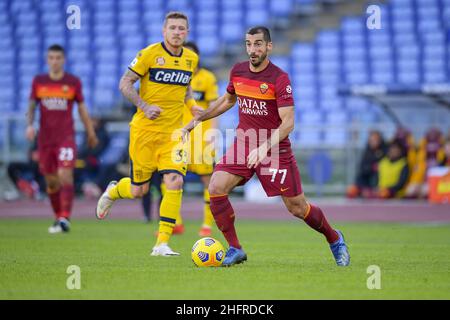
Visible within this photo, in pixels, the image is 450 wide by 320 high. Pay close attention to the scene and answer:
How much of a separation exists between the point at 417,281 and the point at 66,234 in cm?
659

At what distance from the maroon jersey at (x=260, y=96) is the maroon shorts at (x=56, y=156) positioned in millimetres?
5429

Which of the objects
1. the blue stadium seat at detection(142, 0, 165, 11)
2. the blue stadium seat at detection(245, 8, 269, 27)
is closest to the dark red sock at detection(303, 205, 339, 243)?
the blue stadium seat at detection(245, 8, 269, 27)

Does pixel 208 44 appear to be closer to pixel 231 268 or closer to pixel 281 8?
pixel 281 8

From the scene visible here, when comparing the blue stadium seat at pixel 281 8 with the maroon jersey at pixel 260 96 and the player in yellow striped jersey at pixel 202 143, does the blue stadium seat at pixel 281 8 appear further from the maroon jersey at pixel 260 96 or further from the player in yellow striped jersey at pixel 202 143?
the maroon jersey at pixel 260 96

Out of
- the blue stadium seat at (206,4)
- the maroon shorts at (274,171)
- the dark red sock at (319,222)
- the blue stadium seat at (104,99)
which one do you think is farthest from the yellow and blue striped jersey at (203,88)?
the blue stadium seat at (206,4)

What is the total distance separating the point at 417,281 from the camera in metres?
7.79

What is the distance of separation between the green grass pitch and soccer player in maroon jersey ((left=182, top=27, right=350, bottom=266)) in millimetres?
472

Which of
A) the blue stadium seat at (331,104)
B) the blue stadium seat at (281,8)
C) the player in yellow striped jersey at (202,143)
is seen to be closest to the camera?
the player in yellow striped jersey at (202,143)

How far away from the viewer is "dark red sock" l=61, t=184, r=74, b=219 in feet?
45.4

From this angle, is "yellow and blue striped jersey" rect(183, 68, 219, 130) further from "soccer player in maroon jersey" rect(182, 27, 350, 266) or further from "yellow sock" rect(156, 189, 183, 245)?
"soccer player in maroon jersey" rect(182, 27, 350, 266)

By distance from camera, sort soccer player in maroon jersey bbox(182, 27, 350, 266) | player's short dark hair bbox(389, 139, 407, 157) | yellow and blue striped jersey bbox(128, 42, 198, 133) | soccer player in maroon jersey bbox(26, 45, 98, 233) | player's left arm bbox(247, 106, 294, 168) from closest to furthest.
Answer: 1. player's left arm bbox(247, 106, 294, 168)
2. soccer player in maroon jersey bbox(182, 27, 350, 266)
3. yellow and blue striped jersey bbox(128, 42, 198, 133)
4. soccer player in maroon jersey bbox(26, 45, 98, 233)
5. player's short dark hair bbox(389, 139, 407, 157)

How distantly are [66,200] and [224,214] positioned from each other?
5.43m

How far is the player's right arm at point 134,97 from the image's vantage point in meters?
9.86

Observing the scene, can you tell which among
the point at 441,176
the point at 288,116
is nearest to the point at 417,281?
the point at 288,116
